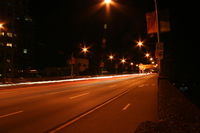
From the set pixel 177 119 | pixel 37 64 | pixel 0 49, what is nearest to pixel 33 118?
pixel 177 119

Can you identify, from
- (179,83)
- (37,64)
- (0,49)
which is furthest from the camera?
(37,64)

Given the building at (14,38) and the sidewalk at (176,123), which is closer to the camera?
the sidewalk at (176,123)

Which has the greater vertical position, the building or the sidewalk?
the building

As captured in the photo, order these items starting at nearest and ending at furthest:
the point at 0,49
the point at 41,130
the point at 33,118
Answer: the point at 41,130 → the point at 33,118 → the point at 0,49

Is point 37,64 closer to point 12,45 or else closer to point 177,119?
point 12,45

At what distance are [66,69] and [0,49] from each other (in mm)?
26021

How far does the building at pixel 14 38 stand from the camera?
58969 millimetres

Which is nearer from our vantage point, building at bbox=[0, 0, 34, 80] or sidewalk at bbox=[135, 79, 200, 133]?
sidewalk at bbox=[135, 79, 200, 133]

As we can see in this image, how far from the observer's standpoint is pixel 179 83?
42031 millimetres

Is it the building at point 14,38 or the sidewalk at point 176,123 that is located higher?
the building at point 14,38

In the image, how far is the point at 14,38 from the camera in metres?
62.7

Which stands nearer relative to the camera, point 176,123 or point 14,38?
point 176,123

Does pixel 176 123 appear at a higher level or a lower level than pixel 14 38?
lower

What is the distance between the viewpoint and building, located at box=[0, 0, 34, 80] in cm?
5897
